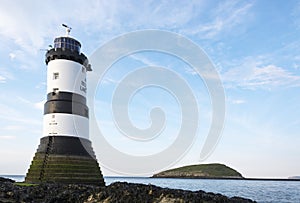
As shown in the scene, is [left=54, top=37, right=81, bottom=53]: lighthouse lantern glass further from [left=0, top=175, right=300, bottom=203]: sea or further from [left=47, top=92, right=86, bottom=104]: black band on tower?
[left=0, top=175, right=300, bottom=203]: sea

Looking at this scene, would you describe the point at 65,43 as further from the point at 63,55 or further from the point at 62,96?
the point at 62,96

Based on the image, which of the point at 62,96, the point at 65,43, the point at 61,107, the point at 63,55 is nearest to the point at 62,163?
the point at 61,107

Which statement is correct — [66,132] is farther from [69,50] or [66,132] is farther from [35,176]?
[69,50]

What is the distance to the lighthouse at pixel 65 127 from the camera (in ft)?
106

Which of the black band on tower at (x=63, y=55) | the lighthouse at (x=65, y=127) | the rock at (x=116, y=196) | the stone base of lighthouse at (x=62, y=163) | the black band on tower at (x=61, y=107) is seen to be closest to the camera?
the rock at (x=116, y=196)

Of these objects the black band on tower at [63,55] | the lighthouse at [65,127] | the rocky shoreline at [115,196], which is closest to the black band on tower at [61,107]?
the lighthouse at [65,127]

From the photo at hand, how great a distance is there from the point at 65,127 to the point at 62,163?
4.27m

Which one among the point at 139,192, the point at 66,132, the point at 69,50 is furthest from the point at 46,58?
the point at 139,192

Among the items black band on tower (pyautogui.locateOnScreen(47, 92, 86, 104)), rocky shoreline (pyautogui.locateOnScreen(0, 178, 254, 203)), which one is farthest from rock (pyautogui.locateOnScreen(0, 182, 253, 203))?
black band on tower (pyautogui.locateOnScreen(47, 92, 86, 104))

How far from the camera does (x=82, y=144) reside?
114 ft

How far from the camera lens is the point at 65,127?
Answer: 33.9 m

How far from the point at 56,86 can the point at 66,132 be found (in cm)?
598

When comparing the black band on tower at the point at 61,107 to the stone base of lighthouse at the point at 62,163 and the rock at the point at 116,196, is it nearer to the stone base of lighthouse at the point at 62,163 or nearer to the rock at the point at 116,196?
the stone base of lighthouse at the point at 62,163

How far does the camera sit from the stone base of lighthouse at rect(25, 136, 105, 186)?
105 ft
